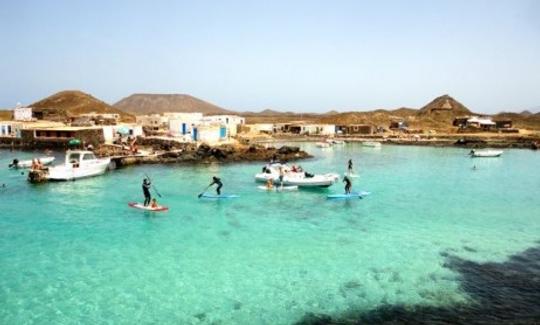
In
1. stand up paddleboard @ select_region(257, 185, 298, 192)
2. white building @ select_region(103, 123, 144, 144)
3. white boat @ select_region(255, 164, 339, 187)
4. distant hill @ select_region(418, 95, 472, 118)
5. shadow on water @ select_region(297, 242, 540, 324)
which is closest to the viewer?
shadow on water @ select_region(297, 242, 540, 324)

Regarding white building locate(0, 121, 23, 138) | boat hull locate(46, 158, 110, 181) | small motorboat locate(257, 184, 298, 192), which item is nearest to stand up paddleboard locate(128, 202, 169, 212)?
small motorboat locate(257, 184, 298, 192)

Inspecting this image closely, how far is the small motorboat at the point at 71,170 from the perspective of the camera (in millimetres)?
34656

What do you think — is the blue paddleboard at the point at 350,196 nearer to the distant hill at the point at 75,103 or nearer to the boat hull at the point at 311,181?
the boat hull at the point at 311,181

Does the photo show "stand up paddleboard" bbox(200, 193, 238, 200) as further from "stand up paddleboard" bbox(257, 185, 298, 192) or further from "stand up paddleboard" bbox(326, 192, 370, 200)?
"stand up paddleboard" bbox(326, 192, 370, 200)

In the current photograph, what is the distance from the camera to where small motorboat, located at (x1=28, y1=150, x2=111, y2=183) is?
34656mm

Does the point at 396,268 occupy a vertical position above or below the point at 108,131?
below

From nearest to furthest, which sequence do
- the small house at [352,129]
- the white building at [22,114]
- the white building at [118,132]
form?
1. the white building at [118,132]
2. the white building at [22,114]
3. the small house at [352,129]

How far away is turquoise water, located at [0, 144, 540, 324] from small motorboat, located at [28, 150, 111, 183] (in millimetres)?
Result: 1410

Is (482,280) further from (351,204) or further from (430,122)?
(430,122)

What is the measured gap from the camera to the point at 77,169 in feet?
119

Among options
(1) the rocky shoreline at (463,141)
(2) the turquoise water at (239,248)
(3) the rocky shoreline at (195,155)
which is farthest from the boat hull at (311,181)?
(1) the rocky shoreline at (463,141)

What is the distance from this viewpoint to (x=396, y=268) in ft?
54.7

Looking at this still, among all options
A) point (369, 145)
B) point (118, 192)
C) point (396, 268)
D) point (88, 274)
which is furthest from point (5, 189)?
point (369, 145)

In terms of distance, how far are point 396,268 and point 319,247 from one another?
3621 millimetres
